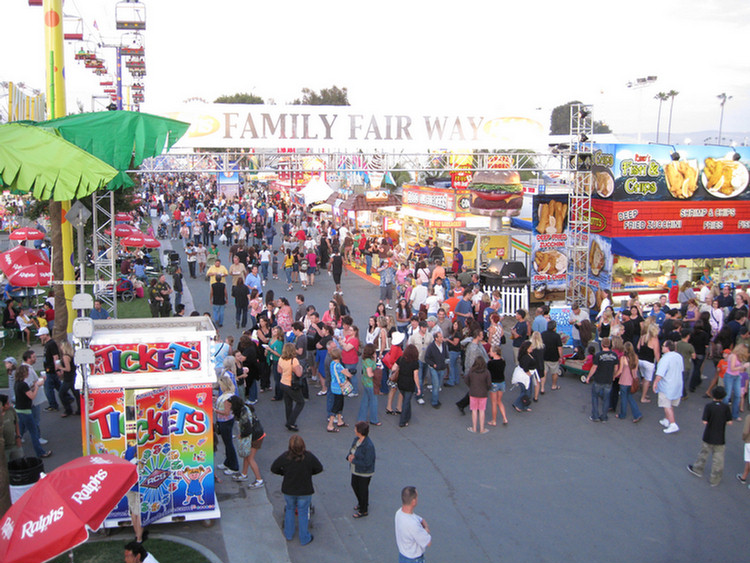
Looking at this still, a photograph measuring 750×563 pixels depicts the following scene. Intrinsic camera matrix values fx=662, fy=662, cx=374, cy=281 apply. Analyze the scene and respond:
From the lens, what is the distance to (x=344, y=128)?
17.1m

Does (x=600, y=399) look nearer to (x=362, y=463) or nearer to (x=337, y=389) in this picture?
(x=337, y=389)

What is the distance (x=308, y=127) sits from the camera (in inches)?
664

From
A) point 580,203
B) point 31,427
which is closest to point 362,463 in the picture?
point 31,427

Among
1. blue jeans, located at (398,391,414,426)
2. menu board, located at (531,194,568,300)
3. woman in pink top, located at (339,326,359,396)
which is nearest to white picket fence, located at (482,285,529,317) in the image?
menu board, located at (531,194,568,300)

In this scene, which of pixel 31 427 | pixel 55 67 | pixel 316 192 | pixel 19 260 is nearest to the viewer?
pixel 31 427

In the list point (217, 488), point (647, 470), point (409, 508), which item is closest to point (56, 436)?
point (217, 488)

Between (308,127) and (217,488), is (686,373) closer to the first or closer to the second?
(217,488)

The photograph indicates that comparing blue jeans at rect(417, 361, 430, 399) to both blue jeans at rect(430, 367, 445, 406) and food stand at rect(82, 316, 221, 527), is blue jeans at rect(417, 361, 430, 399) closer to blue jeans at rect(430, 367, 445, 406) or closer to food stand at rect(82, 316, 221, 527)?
blue jeans at rect(430, 367, 445, 406)

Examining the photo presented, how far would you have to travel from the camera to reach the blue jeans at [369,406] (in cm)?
1015

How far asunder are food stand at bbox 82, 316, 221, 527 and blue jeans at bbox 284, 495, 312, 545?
0.90 meters

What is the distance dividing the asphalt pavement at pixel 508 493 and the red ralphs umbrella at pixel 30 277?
14.4ft

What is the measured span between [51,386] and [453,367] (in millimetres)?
6910

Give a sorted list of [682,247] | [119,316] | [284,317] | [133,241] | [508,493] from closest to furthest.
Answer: [508,493], [284,317], [119,316], [682,247], [133,241]

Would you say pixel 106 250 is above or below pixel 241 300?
above
